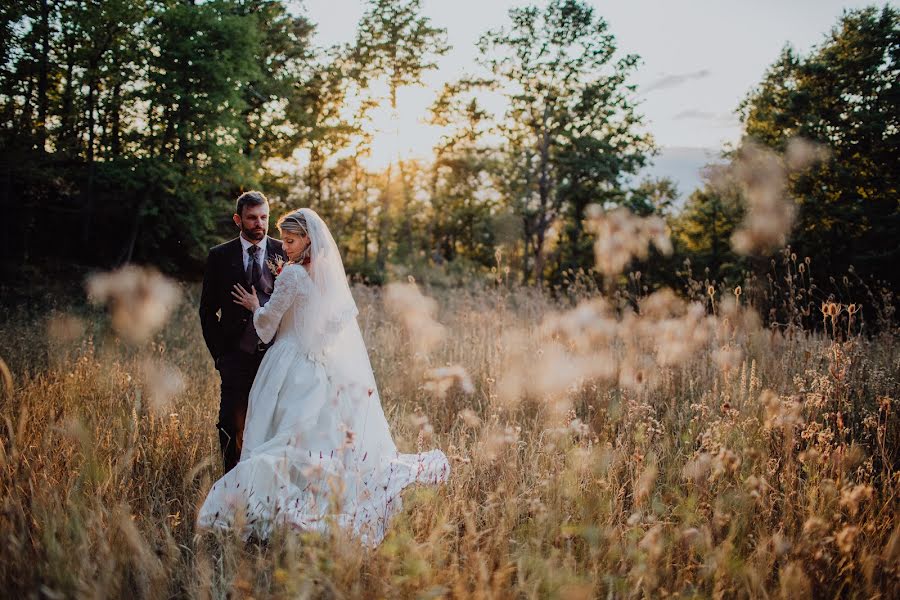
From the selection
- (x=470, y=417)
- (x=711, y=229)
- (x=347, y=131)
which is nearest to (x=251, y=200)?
(x=470, y=417)

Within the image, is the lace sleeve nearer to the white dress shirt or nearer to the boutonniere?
the boutonniere

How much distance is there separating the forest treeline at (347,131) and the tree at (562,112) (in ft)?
0.29

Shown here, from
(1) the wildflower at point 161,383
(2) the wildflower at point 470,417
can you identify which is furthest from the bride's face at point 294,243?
(1) the wildflower at point 161,383

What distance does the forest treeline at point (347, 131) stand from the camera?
12.0 metres

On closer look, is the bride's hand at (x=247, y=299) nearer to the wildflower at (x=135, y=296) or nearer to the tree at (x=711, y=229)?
the wildflower at (x=135, y=296)

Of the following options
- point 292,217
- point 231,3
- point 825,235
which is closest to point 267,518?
point 292,217

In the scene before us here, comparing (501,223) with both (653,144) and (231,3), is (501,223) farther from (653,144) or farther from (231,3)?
(231,3)

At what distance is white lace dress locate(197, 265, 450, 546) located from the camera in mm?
2871

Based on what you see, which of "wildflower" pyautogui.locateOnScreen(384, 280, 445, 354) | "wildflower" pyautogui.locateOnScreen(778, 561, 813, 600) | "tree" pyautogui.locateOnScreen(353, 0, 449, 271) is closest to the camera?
"wildflower" pyautogui.locateOnScreen(778, 561, 813, 600)

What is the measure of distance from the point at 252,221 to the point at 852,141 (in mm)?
22029

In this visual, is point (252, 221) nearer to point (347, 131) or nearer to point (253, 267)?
point (253, 267)

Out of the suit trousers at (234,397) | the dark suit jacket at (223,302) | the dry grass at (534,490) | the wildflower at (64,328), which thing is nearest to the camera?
the dry grass at (534,490)

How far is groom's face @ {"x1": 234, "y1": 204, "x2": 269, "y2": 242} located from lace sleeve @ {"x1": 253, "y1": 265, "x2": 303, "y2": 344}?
688mm

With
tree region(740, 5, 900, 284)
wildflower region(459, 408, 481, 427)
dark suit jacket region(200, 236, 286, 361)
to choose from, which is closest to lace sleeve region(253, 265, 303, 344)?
dark suit jacket region(200, 236, 286, 361)
